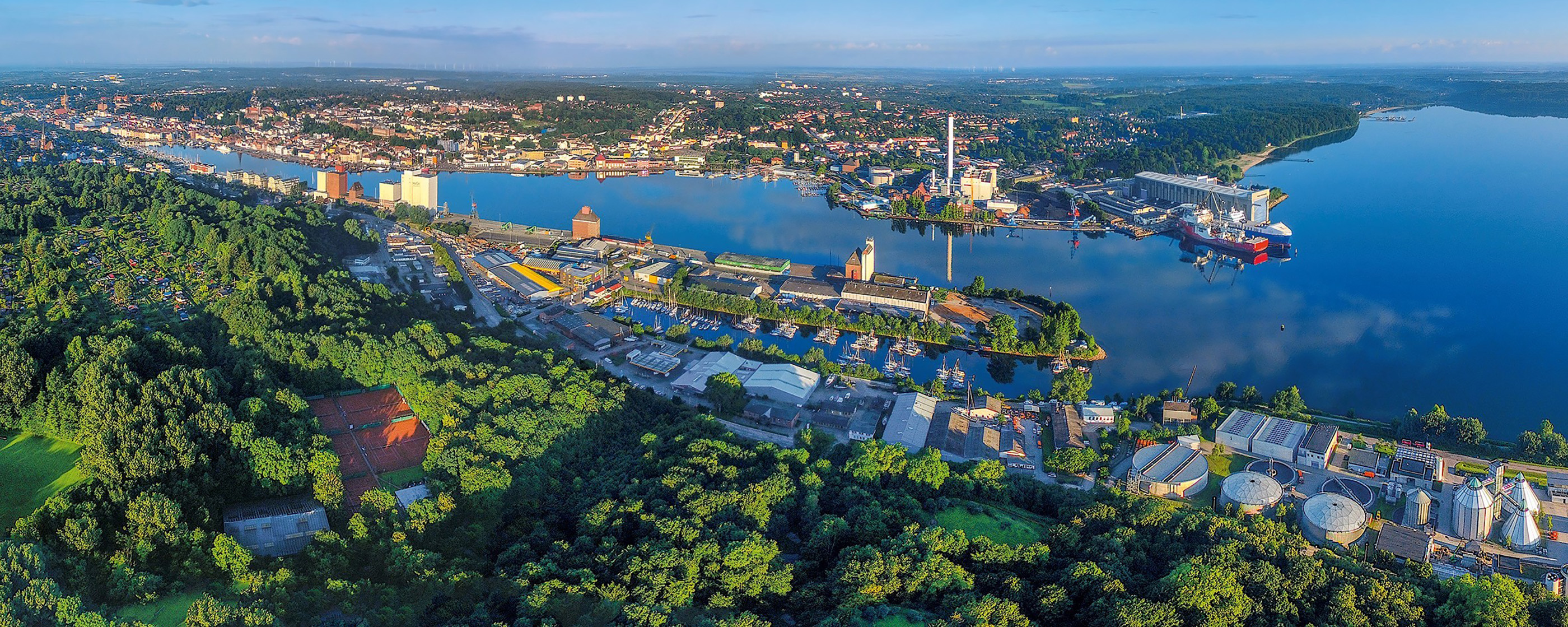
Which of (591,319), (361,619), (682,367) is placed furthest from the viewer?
(591,319)

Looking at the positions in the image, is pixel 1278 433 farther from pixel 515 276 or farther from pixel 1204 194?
pixel 1204 194

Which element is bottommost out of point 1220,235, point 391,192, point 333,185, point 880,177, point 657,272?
point 657,272

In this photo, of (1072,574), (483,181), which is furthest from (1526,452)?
(483,181)

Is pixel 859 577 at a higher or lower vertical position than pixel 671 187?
lower

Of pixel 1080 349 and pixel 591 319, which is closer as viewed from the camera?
pixel 1080 349

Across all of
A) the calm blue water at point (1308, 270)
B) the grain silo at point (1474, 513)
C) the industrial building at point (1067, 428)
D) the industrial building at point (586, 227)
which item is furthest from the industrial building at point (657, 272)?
the grain silo at point (1474, 513)

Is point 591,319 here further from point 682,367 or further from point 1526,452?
point 1526,452

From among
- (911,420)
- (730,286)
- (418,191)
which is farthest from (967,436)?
(418,191)
